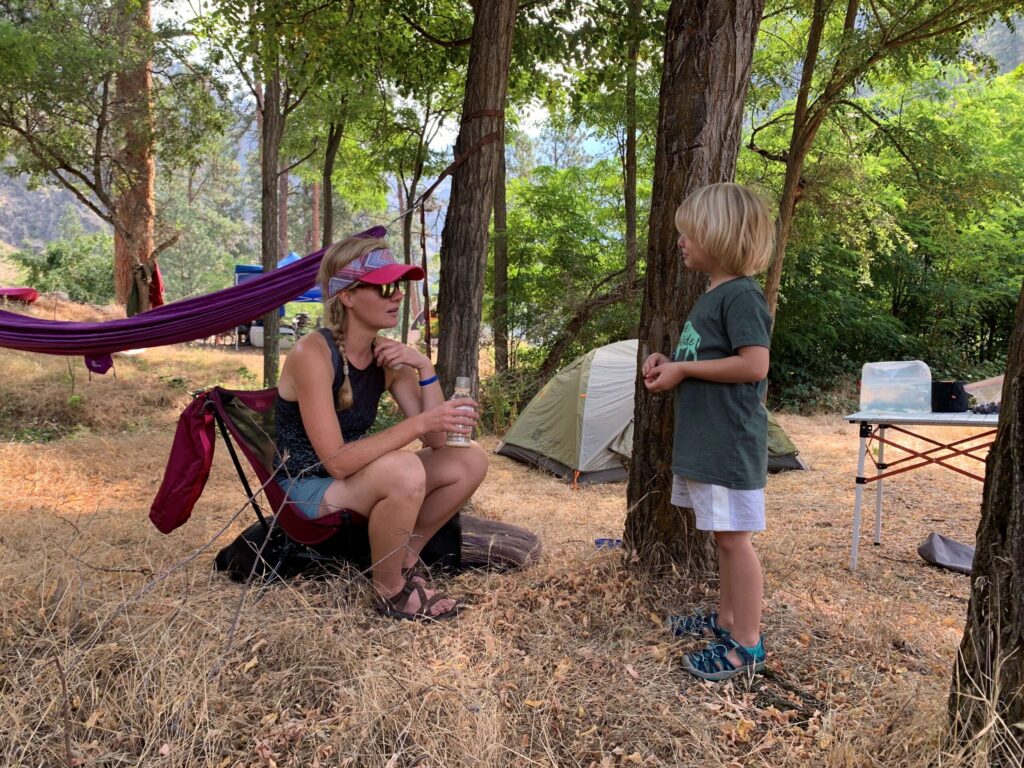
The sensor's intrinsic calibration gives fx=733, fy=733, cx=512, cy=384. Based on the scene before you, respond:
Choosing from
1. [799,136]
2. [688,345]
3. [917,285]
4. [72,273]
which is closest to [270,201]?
[799,136]

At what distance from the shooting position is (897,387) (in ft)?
10.8

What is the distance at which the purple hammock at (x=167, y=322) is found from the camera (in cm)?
283

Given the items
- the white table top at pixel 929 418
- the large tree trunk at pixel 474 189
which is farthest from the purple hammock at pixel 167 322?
the white table top at pixel 929 418

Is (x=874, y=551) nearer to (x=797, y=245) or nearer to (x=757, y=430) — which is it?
(x=757, y=430)

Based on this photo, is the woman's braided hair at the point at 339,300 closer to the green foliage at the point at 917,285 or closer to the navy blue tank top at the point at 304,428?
the navy blue tank top at the point at 304,428

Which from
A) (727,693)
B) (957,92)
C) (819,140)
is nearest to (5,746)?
(727,693)

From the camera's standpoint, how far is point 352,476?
2074mm

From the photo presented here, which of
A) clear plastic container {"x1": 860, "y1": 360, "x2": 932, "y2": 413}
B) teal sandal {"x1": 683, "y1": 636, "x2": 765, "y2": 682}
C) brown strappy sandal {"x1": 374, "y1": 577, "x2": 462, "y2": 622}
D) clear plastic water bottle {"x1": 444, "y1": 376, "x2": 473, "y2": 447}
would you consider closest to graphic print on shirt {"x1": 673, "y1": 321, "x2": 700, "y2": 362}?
clear plastic water bottle {"x1": 444, "y1": 376, "x2": 473, "y2": 447}

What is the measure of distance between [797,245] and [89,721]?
810 centimetres

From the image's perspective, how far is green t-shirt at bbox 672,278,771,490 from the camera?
173 cm

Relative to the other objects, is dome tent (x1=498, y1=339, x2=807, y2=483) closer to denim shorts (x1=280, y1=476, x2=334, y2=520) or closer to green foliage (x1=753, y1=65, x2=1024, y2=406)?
denim shorts (x1=280, y1=476, x2=334, y2=520)

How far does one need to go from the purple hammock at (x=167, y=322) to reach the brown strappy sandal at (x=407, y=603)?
1.25 m

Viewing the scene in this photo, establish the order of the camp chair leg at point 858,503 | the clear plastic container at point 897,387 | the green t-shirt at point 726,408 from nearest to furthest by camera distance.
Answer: the green t-shirt at point 726,408, the camp chair leg at point 858,503, the clear plastic container at point 897,387

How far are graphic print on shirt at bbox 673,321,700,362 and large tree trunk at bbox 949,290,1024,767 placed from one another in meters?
0.67
